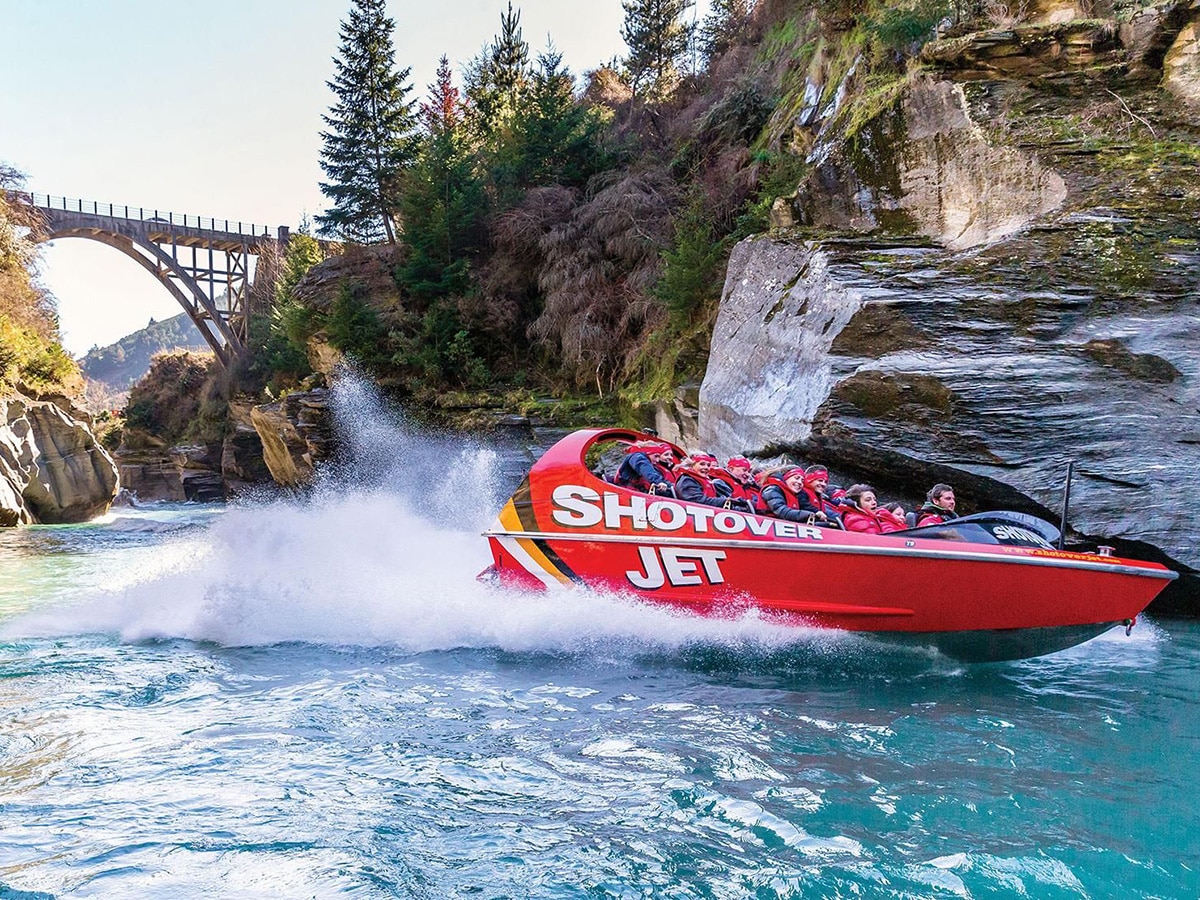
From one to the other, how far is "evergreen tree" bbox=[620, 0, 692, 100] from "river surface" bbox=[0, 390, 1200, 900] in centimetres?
2598

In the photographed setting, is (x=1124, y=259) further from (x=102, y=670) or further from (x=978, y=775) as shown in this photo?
(x=102, y=670)

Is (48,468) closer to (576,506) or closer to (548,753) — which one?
(576,506)

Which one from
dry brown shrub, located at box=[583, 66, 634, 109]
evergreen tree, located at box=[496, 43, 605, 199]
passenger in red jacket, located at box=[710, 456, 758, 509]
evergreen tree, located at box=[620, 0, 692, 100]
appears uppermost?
evergreen tree, located at box=[620, 0, 692, 100]

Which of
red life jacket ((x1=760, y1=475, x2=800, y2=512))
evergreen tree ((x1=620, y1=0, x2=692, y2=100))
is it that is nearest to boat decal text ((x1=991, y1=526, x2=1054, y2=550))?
red life jacket ((x1=760, y1=475, x2=800, y2=512))

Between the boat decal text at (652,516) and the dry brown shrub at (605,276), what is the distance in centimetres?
1025

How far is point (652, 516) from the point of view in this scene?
23.3 ft

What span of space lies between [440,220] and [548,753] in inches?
728

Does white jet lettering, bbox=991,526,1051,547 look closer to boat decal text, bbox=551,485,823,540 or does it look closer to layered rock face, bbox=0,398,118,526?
boat decal text, bbox=551,485,823,540

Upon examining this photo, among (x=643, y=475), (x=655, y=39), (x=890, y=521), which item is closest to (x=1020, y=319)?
(x=890, y=521)

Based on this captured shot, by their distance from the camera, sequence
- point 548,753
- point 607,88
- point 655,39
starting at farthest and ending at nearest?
point 655,39, point 607,88, point 548,753

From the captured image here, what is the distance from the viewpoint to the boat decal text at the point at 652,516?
6.65 meters

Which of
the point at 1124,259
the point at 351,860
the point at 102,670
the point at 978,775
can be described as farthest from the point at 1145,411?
the point at 102,670

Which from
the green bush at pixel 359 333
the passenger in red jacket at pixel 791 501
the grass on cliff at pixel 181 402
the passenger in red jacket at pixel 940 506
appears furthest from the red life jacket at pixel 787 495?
the grass on cliff at pixel 181 402

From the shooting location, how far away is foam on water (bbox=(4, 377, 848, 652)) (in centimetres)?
712
